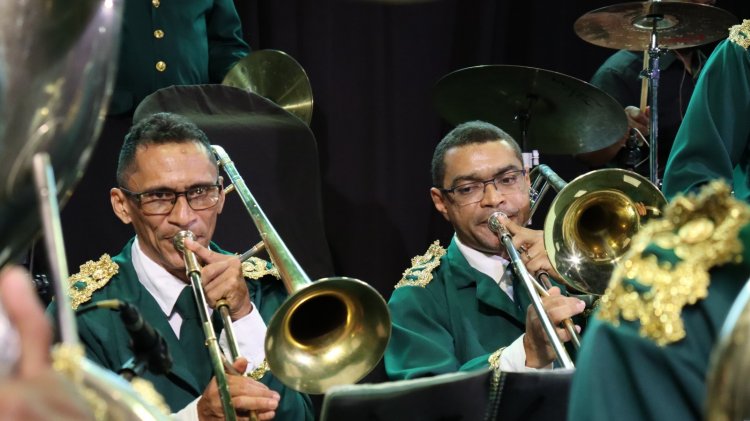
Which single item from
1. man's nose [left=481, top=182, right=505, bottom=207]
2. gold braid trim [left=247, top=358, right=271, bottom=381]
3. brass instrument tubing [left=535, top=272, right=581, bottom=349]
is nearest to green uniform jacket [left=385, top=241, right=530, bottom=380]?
brass instrument tubing [left=535, top=272, right=581, bottom=349]

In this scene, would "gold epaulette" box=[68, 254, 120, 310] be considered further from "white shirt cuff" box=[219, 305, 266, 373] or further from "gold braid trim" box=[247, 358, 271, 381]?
"gold braid trim" box=[247, 358, 271, 381]

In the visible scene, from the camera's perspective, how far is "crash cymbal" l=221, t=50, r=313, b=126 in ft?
12.9

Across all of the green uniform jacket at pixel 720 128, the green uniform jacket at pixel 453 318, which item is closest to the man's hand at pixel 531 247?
the green uniform jacket at pixel 453 318

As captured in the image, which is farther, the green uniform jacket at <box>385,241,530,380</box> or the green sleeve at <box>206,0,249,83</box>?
the green sleeve at <box>206,0,249,83</box>

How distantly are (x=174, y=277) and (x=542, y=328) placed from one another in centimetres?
105

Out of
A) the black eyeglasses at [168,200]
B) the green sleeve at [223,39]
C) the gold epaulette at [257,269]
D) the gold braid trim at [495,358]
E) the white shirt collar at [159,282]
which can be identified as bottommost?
the gold braid trim at [495,358]

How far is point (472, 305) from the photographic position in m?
3.28

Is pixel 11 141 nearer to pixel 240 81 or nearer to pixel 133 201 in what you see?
pixel 133 201

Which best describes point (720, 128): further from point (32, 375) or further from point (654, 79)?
point (32, 375)

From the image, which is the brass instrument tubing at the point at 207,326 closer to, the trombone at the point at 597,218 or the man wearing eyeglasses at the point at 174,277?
the man wearing eyeglasses at the point at 174,277

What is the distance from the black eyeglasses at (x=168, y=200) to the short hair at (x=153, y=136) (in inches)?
4.7

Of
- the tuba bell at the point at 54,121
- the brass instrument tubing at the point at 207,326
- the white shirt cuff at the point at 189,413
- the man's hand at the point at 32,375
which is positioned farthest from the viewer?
the white shirt cuff at the point at 189,413

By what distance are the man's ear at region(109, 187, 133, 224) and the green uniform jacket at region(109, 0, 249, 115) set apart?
57cm

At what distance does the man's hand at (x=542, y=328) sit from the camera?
2.76 meters
